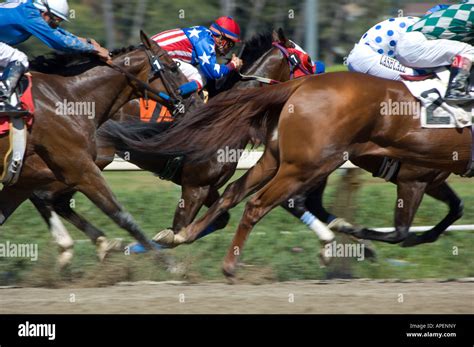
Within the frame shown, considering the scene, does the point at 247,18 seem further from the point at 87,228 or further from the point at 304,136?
the point at 304,136

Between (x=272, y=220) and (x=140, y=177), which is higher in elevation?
(x=140, y=177)

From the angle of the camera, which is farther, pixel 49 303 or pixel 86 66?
pixel 86 66

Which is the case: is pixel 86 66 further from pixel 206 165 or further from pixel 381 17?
pixel 381 17

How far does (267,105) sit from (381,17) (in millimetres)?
19558

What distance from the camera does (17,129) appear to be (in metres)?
6.07

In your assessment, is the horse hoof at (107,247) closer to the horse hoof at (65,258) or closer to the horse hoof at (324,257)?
the horse hoof at (65,258)

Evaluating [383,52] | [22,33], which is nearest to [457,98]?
[383,52]

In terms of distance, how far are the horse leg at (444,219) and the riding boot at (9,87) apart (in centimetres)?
314

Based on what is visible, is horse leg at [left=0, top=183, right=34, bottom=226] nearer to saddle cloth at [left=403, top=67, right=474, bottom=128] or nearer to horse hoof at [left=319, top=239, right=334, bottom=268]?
horse hoof at [left=319, top=239, right=334, bottom=268]

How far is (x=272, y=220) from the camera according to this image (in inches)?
339

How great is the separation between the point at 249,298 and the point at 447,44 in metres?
2.33
